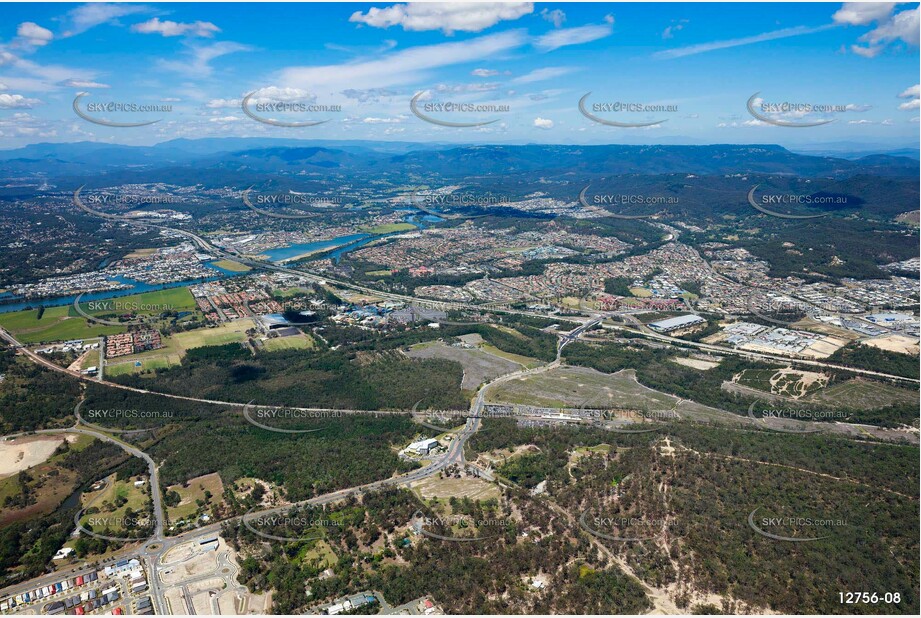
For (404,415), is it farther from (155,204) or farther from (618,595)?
(155,204)

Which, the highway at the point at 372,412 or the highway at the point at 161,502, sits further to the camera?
the highway at the point at 372,412

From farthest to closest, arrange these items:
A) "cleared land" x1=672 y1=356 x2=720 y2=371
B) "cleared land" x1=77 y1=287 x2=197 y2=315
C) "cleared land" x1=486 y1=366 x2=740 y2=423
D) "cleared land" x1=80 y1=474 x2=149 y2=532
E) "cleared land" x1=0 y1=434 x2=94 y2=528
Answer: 1. "cleared land" x1=77 y1=287 x2=197 y2=315
2. "cleared land" x1=672 y1=356 x2=720 y2=371
3. "cleared land" x1=486 y1=366 x2=740 y2=423
4. "cleared land" x1=0 y1=434 x2=94 y2=528
5. "cleared land" x1=80 y1=474 x2=149 y2=532

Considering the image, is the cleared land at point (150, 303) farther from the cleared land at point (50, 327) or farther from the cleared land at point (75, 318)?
the cleared land at point (50, 327)

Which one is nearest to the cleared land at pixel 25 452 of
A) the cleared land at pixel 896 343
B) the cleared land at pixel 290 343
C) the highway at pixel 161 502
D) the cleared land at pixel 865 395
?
the highway at pixel 161 502

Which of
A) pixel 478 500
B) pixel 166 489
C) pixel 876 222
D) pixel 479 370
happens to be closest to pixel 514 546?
pixel 478 500

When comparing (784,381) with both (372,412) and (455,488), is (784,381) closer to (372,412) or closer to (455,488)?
(455,488)

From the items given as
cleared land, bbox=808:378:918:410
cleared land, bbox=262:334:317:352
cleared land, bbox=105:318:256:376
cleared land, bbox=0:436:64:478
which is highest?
cleared land, bbox=105:318:256:376

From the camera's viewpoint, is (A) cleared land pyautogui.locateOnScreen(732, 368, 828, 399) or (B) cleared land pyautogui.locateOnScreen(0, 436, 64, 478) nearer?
(B) cleared land pyautogui.locateOnScreen(0, 436, 64, 478)

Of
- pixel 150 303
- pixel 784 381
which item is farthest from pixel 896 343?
pixel 150 303

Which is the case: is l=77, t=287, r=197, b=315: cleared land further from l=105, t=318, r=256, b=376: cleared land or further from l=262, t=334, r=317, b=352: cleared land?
l=262, t=334, r=317, b=352: cleared land

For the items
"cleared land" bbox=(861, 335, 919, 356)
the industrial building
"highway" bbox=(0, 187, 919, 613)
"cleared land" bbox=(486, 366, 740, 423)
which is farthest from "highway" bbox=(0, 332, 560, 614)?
"cleared land" bbox=(861, 335, 919, 356)
